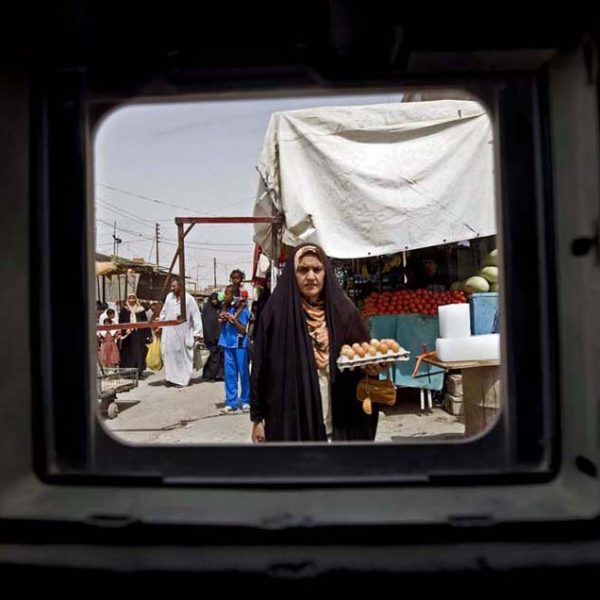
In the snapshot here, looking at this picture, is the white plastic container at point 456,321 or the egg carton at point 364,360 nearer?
the egg carton at point 364,360

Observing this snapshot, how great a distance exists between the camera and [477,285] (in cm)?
536

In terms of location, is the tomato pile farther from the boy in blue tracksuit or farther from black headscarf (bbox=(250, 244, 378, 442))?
black headscarf (bbox=(250, 244, 378, 442))

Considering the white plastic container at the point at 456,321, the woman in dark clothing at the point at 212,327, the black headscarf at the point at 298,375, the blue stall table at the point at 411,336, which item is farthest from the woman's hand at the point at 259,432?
the woman in dark clothing at the point at 212,327

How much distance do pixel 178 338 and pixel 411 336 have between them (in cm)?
466

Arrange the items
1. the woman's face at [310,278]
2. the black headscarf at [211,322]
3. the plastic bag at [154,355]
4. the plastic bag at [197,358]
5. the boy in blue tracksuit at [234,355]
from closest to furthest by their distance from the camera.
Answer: the woman's face at [310,278] → the boy in blue tracksuit at [234,355] → the black headscarf at [211,322] → the plastic bag at [154,355] → the plastic bag at [197,358]

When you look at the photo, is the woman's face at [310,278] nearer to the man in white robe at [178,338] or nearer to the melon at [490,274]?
the melon at [490,274]

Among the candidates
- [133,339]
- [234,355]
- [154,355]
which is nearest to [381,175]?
[234,355]

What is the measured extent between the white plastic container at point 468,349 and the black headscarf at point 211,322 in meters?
6.00

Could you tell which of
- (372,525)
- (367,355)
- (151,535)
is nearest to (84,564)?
(151,535)

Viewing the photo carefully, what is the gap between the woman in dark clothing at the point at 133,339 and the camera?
9.65 metres

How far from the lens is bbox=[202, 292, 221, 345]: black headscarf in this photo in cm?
934

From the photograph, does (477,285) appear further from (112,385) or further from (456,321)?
(112,385)

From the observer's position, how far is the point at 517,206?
0.99 m

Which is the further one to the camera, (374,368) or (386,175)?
(386,175)
